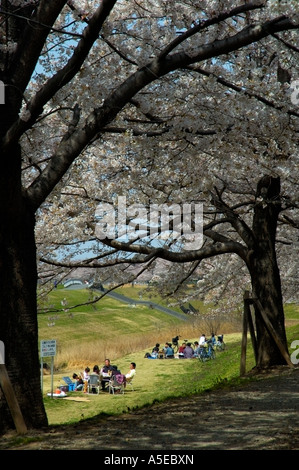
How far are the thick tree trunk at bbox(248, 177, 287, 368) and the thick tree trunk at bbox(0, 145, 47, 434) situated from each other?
6355 millimetres

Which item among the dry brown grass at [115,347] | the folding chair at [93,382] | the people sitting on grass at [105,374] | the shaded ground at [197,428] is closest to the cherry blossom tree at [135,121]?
the shaded ground at [197,428]

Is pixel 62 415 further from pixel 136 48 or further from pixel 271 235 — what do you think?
pixel 136 48

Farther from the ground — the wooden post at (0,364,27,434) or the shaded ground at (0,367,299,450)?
the wooden post at (0,364,27,434)

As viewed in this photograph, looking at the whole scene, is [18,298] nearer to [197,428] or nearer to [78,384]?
[197,428]

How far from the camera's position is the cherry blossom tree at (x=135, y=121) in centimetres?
704

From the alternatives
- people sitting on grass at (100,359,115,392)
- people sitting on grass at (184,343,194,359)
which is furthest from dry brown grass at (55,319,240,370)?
people sitting on grass at (100,359,115,392)

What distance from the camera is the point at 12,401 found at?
6.81 meters

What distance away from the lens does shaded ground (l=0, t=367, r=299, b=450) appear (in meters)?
5.79

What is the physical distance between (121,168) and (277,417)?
24.1 feet

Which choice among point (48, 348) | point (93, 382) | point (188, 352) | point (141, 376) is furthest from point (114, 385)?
point (188, 352)

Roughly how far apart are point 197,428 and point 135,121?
490cm

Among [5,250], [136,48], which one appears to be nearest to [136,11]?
[136,48]

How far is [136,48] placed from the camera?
9664 millimetres

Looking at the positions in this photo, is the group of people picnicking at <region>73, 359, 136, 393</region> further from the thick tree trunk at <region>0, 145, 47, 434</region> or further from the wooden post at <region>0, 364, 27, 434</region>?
the wooden post at <region>0, 364, 27, 434</region>
